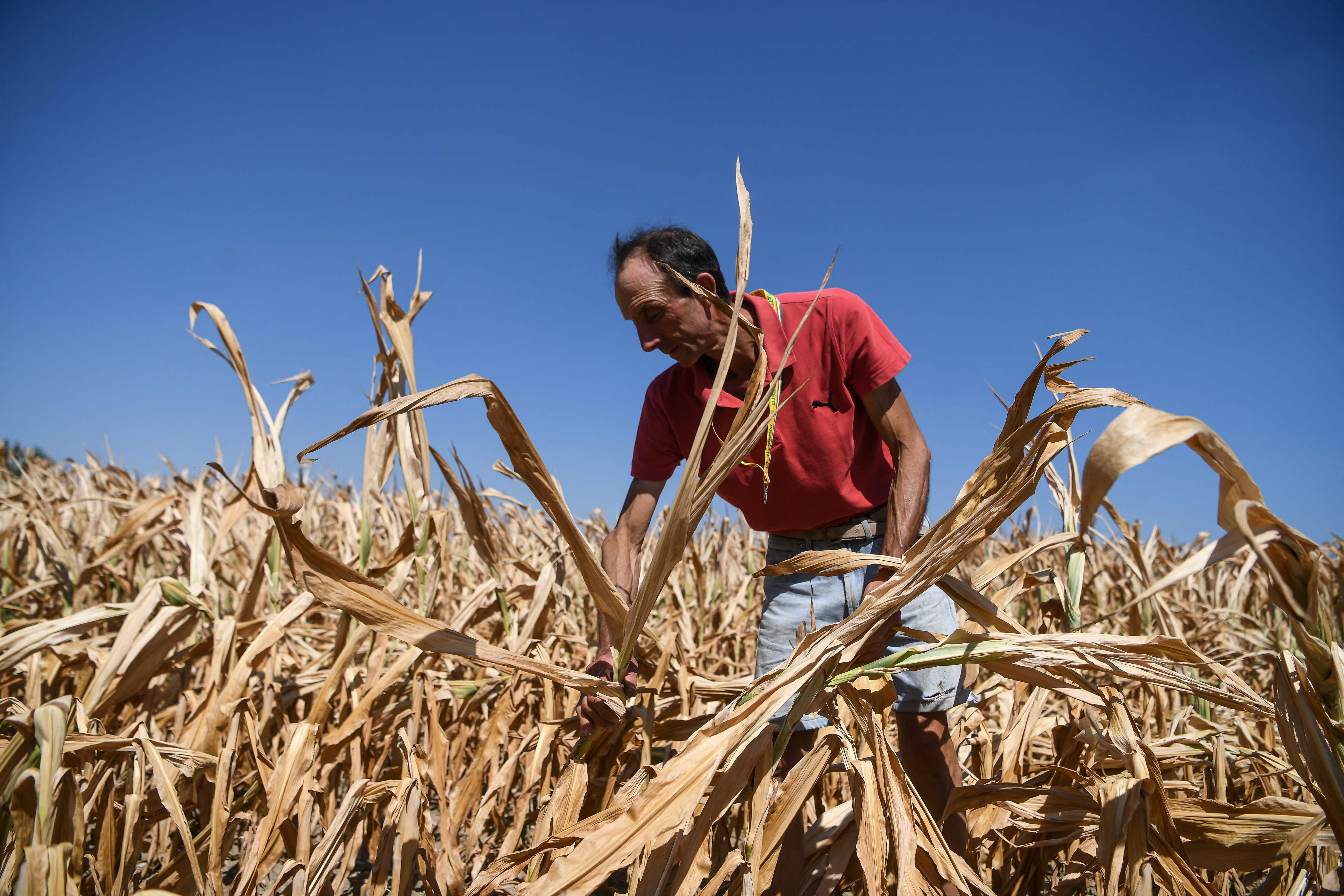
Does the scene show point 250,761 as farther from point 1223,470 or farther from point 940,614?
point 1223,470

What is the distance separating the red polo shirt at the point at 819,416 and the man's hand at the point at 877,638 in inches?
24.6

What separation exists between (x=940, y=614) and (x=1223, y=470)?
1.14 m

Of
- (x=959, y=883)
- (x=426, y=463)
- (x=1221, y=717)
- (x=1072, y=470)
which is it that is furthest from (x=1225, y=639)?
(x=426, y=463)

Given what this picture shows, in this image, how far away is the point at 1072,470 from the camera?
74.9 inches

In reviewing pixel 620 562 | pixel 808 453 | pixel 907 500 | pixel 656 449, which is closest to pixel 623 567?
pixel 620 562

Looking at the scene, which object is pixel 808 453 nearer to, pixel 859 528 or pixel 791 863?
pixel 859 528

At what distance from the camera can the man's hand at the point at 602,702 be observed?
4.61 feet

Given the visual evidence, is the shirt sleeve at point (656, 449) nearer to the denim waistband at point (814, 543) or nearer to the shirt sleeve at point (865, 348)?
the denim waistband at point (814, 543)

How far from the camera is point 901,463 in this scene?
1.87 m

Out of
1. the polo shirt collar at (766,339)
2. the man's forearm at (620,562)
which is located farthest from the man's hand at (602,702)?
the polo shirt collar at (766,339)

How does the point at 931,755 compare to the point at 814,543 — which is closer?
the point at 931,755

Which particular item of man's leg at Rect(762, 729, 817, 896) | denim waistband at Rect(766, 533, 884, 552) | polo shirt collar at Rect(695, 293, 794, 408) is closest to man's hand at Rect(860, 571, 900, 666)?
man's leg at Rect(762, 729, 817, 896)

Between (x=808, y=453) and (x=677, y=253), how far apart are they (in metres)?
0.67

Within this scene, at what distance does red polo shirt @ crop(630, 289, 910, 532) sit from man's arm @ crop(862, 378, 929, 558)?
5 cm
